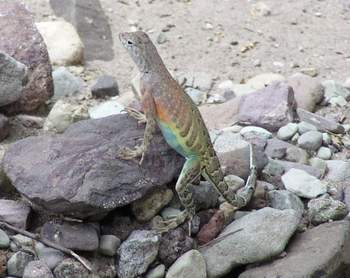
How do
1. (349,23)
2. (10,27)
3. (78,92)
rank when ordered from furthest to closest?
(349,23) → (78,92) → (10,27)

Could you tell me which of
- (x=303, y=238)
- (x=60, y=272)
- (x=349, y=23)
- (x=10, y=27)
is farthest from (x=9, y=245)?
(x=349, y=23)

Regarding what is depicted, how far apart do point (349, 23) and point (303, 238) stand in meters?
3.90

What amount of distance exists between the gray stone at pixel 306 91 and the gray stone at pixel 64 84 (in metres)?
1.76

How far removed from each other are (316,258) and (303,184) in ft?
2.90

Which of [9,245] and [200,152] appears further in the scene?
[200,152]

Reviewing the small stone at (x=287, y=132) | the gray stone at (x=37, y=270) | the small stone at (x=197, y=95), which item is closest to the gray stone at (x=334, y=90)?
the small stone at (x=287, y=132)

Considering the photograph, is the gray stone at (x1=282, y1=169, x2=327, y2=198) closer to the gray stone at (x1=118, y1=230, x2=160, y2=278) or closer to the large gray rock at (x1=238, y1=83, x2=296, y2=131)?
the large gray rock at (x1=238, y1=83, x2=296, y2=131)

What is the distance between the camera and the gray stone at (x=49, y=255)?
3900 mm

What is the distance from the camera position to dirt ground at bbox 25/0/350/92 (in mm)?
6820

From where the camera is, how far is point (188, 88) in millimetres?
6430

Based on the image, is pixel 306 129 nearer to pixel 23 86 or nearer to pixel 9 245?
pixel 23 86

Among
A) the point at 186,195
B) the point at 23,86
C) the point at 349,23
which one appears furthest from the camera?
the point at 349,23

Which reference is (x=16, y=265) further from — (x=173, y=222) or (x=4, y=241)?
(x=173, y=222)

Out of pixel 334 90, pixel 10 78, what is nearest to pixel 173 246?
pixel 10 78
